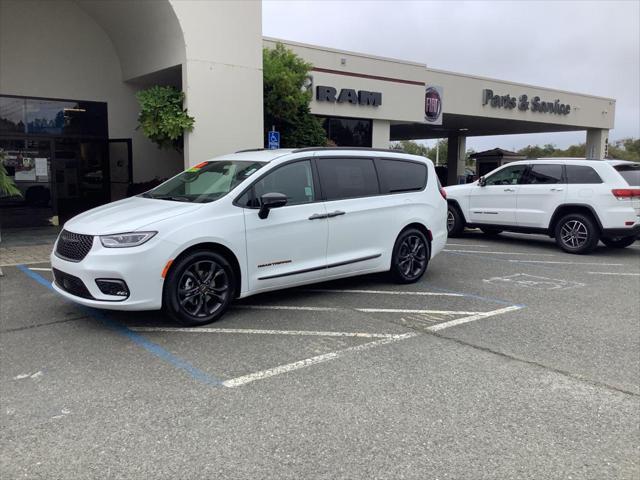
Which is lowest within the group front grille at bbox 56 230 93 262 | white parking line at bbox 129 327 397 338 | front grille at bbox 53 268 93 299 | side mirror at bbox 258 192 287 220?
white parking line at bbox 129 327 397 338

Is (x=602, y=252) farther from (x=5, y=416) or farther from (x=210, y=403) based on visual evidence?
(x=5, y=416)

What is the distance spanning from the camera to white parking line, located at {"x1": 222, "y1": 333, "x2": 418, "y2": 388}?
14.5 ft

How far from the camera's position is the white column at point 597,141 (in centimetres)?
3052

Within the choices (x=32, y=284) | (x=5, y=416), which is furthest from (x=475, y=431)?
(x=32, y=284)

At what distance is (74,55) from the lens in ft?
44.6

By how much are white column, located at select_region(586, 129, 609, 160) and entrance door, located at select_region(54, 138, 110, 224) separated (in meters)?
26.2

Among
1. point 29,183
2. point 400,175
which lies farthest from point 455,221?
point 29,183

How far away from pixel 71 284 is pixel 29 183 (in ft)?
31.8

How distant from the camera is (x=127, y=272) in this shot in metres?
5.25

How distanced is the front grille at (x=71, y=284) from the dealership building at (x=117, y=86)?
20.6 feet

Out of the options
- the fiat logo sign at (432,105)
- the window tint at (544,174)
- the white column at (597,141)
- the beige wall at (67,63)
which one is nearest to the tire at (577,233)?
the window tint at (544,174)

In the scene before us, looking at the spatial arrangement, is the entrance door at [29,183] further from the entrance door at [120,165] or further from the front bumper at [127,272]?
the front bumper at [127,272]

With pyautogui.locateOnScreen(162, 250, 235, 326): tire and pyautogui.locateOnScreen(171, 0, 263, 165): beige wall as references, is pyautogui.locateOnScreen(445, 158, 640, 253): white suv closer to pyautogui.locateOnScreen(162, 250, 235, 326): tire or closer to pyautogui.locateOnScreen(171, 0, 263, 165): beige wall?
pyautogui.locateOnScreen(171, 0, 263, 165): beige wall

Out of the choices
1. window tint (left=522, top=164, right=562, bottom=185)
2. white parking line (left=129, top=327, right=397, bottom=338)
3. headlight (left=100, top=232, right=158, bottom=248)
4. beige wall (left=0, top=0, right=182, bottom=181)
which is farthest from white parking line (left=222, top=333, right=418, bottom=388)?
beige wall (left=0, top=0, right=182, bottom=181)
